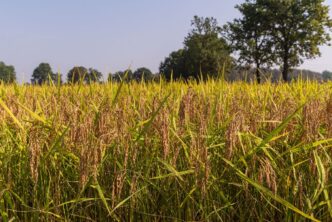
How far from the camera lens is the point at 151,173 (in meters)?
2.46

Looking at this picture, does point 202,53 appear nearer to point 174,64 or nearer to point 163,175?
point 174,64

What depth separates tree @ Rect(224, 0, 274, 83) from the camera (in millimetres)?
39281

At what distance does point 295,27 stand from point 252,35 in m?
4.15

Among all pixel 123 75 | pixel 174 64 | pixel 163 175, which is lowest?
pixel 163 175

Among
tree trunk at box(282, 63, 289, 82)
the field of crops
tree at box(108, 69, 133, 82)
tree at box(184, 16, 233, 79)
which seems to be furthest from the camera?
tree at box(184, 16, 233, 79)

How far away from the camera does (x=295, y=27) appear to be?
39594 millimetres

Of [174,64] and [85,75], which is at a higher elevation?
[174,64]

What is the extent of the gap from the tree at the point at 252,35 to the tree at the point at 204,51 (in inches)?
516

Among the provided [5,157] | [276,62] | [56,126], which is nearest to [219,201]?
[56,126]

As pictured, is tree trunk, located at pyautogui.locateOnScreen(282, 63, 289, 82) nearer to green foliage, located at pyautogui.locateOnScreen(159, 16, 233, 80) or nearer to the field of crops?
green foliage, located at pyautogui.locateOnScreen(159, 16, 233, 80)

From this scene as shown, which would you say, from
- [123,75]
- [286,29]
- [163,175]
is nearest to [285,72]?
[286,29]

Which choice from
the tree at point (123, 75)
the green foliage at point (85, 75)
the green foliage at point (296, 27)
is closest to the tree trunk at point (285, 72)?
the green foliage at point (296, 27)

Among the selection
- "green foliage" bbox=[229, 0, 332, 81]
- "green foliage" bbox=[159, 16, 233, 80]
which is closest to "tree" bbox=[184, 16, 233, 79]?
"green foliage" bbox=[159, 16, 233, 80]

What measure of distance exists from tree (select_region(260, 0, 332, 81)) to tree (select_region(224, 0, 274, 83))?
569 mm
